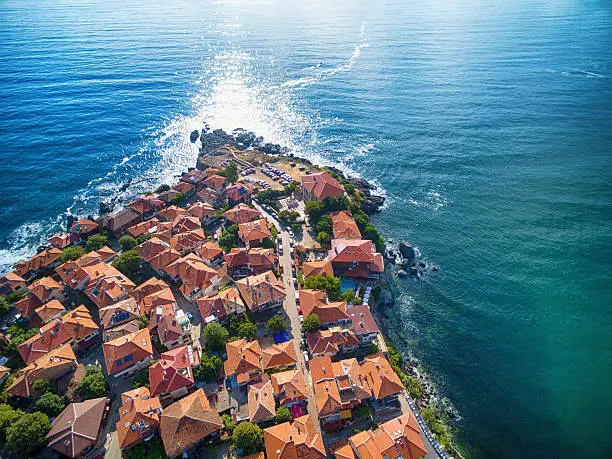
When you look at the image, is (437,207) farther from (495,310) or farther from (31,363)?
(31,363)

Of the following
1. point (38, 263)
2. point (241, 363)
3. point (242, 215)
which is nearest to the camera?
point (241, 363)

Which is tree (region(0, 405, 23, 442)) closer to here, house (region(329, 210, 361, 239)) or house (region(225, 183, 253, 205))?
house (region(225, 183, 253, 205))

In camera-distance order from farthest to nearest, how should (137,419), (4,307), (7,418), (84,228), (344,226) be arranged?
(84,228) < (344,226) < (4,307) < (7,418) < (137,419)

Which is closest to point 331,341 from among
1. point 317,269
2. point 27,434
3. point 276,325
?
point 276,325

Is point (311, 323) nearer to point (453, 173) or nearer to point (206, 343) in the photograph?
point (206, 343)

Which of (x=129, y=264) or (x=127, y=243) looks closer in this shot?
(x=129, y=264)

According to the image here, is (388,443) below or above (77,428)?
above
